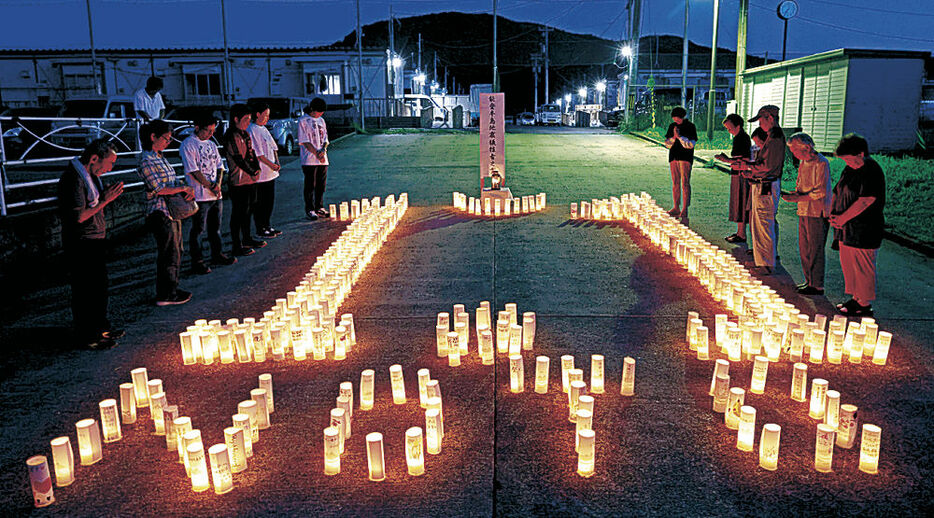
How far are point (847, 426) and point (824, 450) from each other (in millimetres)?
318

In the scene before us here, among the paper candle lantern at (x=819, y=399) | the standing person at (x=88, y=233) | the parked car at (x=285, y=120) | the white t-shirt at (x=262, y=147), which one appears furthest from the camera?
the parked car at (x=285, y=120)

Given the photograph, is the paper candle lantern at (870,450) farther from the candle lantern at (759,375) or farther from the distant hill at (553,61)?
the distant hill at (553,61)

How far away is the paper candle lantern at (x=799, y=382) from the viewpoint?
13.6 ft

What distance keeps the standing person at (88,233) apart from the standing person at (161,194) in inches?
26.9

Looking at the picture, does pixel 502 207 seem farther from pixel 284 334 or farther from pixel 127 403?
pixel 127 403

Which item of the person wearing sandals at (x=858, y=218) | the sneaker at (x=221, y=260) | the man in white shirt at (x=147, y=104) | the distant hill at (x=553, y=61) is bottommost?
the sneaker at (x=221, y=260)

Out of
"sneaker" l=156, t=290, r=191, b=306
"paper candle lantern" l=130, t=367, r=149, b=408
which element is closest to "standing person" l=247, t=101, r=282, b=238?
"sneaker" l=156, t=290, r=191, b=306

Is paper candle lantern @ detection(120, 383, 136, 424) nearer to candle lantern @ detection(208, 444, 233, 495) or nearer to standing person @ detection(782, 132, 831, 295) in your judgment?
candle lantern @ detection(208, 444, 233, 495)

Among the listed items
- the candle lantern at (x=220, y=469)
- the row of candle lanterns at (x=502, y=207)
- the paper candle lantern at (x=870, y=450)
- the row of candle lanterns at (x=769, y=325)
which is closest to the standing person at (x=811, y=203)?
the row of candle lanterns at (x=769, y=325)

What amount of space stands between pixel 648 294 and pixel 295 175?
11.8 meters

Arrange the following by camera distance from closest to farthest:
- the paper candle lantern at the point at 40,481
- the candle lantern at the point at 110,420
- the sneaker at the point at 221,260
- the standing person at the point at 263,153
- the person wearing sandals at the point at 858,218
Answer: the paper candle lantern at the point at 40,481, the candle lantern at the point at 110,420, the person wearing sandals at the point at 858,218, the sneaker at the point at 221,260, the standing person at the point at 263,153

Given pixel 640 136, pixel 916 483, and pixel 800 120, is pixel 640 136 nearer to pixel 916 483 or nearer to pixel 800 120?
pixel 800 120

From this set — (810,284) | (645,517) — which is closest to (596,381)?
(645,517)

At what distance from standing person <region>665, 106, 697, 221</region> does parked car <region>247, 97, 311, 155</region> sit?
42.6ft
